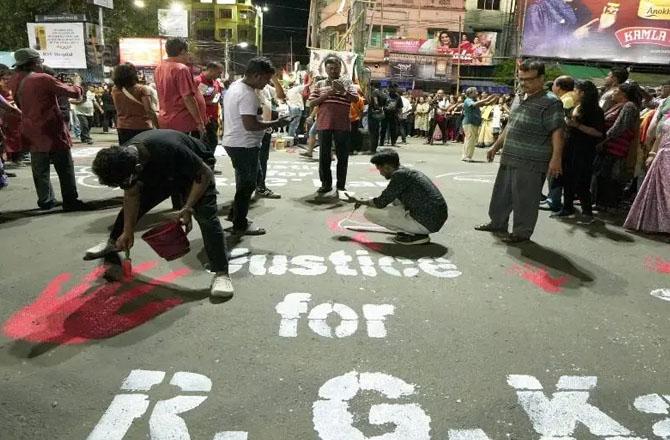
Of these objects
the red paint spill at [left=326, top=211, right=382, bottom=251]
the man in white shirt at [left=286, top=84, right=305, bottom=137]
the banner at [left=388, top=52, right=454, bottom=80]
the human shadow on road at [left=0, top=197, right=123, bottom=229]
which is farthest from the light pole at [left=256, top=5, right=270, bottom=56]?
the red paint spill at [left=326, top=211, right=382, bottom=251]

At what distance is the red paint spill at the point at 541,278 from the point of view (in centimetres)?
429

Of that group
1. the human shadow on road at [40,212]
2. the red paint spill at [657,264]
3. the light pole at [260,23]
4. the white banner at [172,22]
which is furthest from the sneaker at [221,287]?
the light pole at [260,23]

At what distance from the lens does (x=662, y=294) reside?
4258mm

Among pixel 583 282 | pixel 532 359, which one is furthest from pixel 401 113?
pixel 532 359

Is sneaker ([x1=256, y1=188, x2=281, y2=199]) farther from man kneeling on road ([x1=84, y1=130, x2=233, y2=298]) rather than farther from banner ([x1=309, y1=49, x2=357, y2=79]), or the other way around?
banner ([x1=309, y1=49, x2=357, y2=79])

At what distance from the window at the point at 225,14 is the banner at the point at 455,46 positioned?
4511 centimetres

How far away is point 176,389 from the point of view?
8.95 ft

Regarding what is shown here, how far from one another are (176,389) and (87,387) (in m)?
0.47

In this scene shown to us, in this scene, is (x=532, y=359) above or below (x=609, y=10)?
below

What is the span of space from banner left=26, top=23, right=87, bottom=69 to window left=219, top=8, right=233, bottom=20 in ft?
171

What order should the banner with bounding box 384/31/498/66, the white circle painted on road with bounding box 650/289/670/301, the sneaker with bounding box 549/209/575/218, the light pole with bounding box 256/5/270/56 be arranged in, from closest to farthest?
the white circle painted on road with bounding box 650/289/670/301 < the sneaker with bounding box 549/209/575/218 < the banner with bounding box 384/31/498/66 < the light pole with bounding box 256/5/270/56

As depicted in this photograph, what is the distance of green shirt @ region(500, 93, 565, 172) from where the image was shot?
4996 millimetres

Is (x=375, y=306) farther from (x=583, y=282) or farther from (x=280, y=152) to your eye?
(x=280, y=152)

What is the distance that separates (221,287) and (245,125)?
5.76 feet
